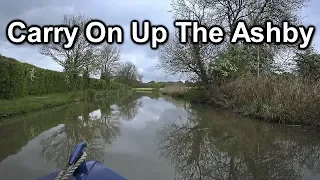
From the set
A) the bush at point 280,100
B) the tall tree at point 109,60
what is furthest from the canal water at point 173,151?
the tall tree at point 109,60

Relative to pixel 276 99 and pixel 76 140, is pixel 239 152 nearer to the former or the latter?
pixel 76 140

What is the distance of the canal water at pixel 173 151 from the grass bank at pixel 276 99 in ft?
2.41

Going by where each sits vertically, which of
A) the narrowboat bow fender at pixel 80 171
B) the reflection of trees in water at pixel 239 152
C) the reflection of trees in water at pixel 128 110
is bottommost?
the reflection of trees in water at pixel 128 110

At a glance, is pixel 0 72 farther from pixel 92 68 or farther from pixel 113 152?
pixel 92 68

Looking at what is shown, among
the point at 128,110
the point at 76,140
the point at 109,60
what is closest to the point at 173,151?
the point at 76,140

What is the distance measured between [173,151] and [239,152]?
59.1 inches

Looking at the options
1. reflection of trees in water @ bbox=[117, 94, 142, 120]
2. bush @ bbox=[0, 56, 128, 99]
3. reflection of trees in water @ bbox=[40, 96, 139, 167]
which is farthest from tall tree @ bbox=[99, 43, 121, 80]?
reflection of trees in water @ bbox=[40, 96, 139, 167]

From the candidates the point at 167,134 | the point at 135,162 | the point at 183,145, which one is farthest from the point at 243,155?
the point at 167,134

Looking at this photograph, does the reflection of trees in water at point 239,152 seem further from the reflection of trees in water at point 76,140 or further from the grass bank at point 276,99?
the reflection of trees in water at point 76,140

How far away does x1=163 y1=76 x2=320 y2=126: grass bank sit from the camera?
414 inches

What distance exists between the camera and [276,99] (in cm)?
1252

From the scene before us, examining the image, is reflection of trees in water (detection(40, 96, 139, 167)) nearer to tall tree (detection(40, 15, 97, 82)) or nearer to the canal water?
the canal water

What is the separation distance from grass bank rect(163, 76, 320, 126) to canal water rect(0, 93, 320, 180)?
0.73 meters

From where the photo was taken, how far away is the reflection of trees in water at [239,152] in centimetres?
540
